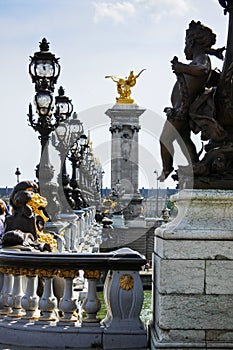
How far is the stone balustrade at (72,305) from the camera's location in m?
6.62

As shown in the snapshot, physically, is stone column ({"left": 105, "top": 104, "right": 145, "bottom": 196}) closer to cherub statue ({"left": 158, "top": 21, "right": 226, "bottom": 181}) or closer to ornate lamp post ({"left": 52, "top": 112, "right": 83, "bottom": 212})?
ornate lamp post ({"left": 52, "top": 112, "right": 83, "bottom": 212})

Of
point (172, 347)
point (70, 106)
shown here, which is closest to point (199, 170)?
point (172, 347)

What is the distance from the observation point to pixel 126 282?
6.64 metres

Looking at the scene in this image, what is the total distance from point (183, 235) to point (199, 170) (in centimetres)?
69

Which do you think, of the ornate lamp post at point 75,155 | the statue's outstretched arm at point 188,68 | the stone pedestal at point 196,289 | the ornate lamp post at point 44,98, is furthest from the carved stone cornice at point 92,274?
the ornate lamp post at point 75,155

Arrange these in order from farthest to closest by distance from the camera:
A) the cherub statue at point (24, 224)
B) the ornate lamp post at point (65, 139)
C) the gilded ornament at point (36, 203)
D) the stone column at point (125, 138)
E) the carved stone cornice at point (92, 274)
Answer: the stone column at point (125, 138), the ornate lamp post at point (65, 139), the gilded ornament at point (36, 203), the cherub statue at point (24, 224), the carved stone cornice at point (92, 274)

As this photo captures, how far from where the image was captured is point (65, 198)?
19297mm

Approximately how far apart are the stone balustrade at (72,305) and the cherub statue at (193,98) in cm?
122

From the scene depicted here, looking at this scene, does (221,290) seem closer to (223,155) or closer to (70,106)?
(223,155)

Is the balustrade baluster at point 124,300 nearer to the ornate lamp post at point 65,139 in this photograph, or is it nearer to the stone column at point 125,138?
the ornate lamp post at point 65,139

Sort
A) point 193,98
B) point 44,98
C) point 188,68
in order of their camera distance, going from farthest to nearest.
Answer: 1. point 44,98
2. point 193,98
3. point 188,68

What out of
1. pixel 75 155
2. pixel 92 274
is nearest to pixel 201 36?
pixel 92 274

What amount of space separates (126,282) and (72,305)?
2.01 ft

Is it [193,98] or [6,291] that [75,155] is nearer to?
[6,291]
